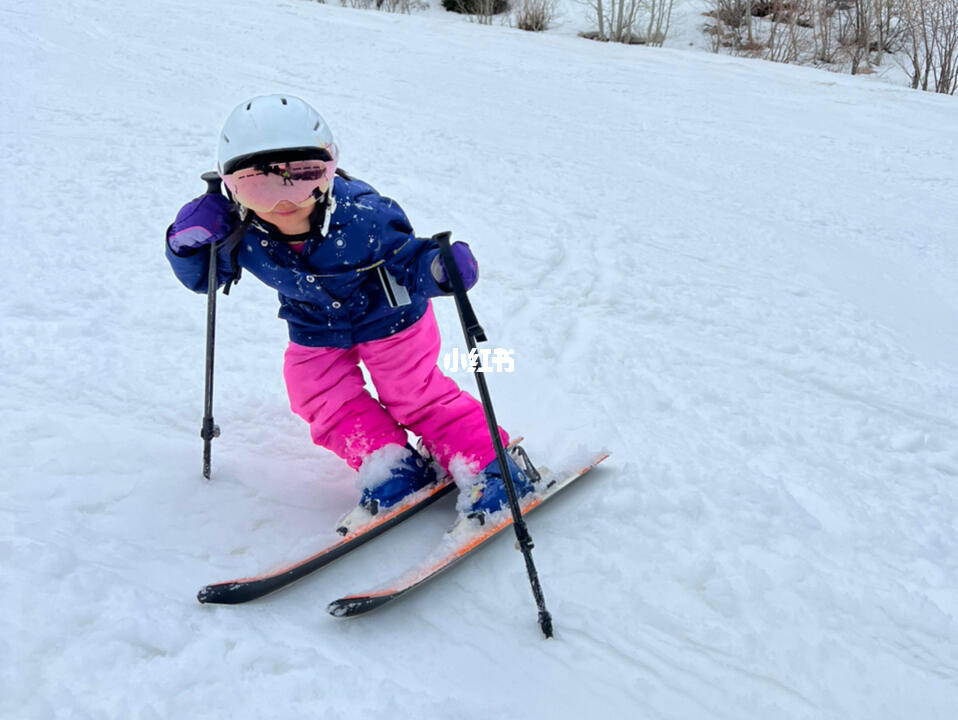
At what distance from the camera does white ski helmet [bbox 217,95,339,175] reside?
2.00 meters

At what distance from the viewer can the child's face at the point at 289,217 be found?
2.10 meters

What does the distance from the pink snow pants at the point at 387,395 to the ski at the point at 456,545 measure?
8.3 inches

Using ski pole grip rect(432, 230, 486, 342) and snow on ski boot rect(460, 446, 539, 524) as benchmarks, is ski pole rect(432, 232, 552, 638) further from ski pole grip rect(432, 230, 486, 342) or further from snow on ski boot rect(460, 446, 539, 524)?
snow on ski boot rect(460, 446, 539, 524)

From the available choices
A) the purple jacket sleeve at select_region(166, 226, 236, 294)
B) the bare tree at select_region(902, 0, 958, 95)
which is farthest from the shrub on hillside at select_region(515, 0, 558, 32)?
the purple jacket sleeve at select_region(166, 226, 236, 294)

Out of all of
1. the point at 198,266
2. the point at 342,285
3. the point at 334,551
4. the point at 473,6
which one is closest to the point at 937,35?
the point at 473,6

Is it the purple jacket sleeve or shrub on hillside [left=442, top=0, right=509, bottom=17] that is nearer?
the purple jacket sleeve

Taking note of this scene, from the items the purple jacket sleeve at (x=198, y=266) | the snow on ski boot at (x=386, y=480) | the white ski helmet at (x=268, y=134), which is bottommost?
the snow on ski boot at (x=386, y=480)

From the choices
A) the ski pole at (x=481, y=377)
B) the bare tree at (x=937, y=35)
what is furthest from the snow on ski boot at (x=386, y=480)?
the bare tree at (x=937, y=35)

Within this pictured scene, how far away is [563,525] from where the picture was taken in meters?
2.38

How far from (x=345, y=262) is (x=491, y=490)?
0.81 metres

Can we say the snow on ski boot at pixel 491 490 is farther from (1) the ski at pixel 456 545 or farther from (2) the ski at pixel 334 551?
(2) the ski at pixel 334 551

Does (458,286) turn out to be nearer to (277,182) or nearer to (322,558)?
(277,182)

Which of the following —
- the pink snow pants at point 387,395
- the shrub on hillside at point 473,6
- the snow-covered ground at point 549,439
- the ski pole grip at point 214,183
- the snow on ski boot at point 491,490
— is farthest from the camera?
the shrub on hillside at point 473,6

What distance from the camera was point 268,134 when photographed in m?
2.00
